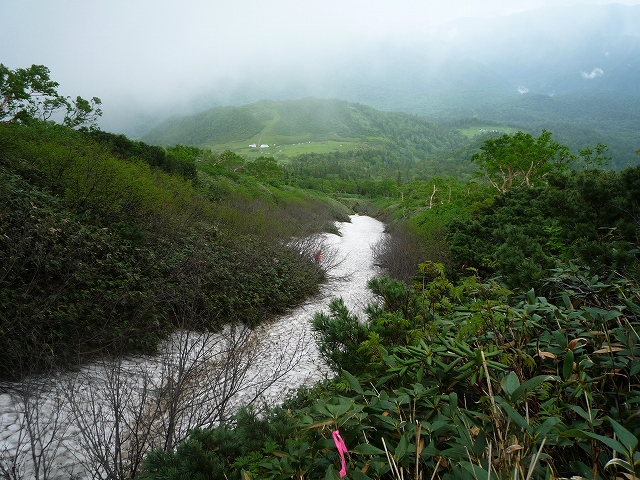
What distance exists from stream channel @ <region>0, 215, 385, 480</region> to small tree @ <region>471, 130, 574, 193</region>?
533 inches

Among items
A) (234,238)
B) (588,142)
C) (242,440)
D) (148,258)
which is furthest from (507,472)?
(588,142)

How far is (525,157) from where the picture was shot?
18.5 metres

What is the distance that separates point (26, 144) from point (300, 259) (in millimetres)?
7741

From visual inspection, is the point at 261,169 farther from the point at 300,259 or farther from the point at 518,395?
the point at 518,395

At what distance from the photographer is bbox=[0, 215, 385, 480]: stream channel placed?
279 cm

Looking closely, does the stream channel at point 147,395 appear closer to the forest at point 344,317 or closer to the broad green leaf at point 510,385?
the forest at point 344,317

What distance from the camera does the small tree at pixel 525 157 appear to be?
18484 mm

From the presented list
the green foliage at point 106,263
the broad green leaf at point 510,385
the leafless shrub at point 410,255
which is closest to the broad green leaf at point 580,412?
the broad green leaf at point 510,385

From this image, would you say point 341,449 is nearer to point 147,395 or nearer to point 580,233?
point 147,395

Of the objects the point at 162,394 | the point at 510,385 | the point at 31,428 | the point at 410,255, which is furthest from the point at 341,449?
the point at 410,255

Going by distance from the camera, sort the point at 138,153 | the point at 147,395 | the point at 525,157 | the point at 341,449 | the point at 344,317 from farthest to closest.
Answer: the point at 525,157, the point at 138,153, the point at 147,395, the point at 344,317, the point at 341,449

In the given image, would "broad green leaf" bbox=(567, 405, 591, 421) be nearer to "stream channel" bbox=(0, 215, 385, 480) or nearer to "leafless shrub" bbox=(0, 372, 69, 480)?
"stream channel" bbox=(0, 215, 385, 480)

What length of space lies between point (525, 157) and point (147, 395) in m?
21.4

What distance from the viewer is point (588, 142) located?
86.4 m
